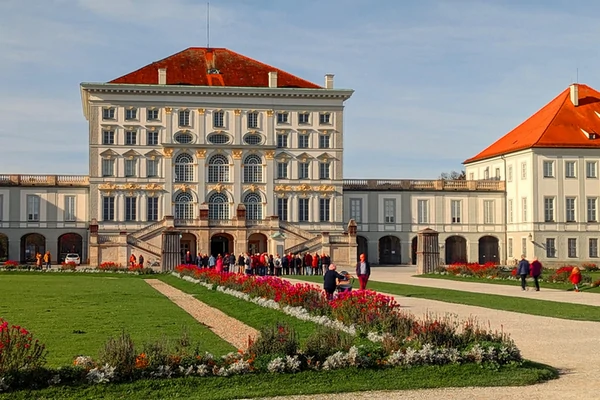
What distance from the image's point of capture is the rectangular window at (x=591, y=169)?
2601 inches

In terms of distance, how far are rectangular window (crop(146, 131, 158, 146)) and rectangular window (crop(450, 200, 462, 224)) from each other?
22.6 metres

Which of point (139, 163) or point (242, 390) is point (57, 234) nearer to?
point (139, 163)

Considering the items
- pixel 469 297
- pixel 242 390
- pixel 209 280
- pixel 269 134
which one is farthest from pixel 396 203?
pixel 242 390

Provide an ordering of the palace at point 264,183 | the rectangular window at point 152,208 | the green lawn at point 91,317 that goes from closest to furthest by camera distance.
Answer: the green lawn at point 91,317 → the palace at point 264,183 → the rectangular window at point 152,208

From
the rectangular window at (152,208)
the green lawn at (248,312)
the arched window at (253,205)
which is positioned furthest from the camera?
the arched window at (253,205)

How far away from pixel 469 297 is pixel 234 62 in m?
45.3

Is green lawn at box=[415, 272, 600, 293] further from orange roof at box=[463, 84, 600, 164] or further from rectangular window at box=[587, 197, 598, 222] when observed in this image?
rectangular window at box=[587, 197, 598, 222]

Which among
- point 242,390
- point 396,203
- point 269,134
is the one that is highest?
point 269,134

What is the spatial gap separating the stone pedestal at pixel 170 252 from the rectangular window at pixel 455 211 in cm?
2708

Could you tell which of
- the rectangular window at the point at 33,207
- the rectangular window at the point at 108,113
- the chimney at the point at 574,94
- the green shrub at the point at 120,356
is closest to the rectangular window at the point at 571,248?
the chimney at the point at 574,94

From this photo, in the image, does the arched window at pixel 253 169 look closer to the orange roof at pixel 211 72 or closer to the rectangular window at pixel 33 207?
the orange roof at pixel 211 72

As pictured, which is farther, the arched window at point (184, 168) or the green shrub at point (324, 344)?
the arched window at point (184, 168)

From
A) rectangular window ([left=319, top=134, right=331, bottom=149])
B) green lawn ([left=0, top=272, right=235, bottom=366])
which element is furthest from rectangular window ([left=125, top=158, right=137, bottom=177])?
green lawn ([left=0, top=272, right=235, bottom=366])

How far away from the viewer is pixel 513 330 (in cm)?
1845
